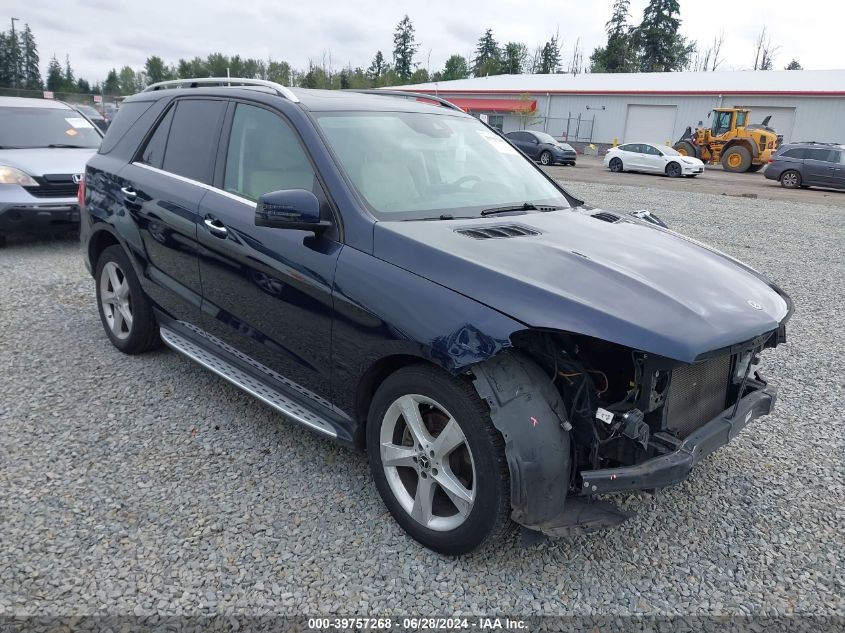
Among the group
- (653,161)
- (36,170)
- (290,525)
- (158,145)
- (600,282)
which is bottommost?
(290,525)

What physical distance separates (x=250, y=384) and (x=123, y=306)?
1774 millimetres

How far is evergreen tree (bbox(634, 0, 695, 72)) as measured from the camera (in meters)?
74.6

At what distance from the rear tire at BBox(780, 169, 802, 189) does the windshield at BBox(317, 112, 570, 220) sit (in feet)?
73.4

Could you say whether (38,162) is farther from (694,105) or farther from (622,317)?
(694,105)

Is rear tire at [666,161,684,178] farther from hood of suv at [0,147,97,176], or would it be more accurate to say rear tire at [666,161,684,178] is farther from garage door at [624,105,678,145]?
hood of suv at [0,147,97,176]

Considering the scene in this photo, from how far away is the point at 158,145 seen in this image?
4258mm

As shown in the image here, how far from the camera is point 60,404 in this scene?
153 inches

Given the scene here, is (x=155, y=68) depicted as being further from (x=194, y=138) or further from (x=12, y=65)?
(x=194, y=138)

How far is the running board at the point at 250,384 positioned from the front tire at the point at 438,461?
338mm

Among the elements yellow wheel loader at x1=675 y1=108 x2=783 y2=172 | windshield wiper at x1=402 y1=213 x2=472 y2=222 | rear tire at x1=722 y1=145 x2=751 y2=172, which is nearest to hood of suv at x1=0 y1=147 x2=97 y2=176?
windshield wiper at x1=402 y1=213 x2=472 y2=222

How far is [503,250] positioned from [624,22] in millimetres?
89174

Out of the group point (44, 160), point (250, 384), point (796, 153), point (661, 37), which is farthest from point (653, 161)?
point (661, 37)

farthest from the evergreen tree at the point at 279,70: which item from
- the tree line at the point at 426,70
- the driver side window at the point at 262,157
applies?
the driver side window at the point at 262,157

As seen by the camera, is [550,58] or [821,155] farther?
[550,58]
